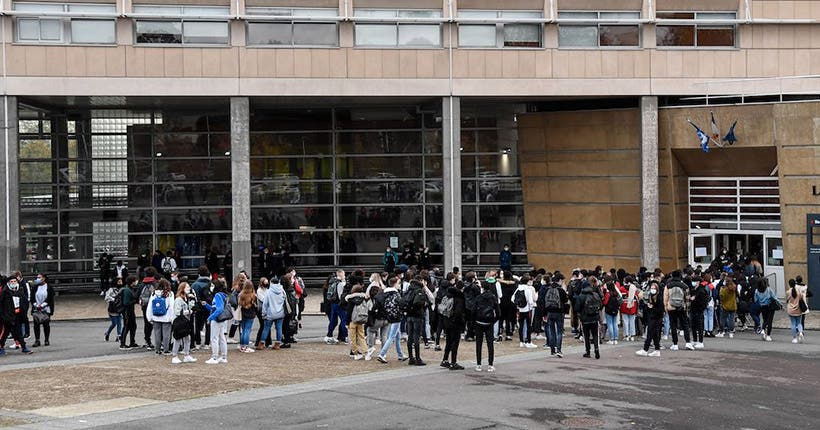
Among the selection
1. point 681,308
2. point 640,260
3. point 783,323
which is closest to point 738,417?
point 681,308

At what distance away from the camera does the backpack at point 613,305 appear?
23.5 metres

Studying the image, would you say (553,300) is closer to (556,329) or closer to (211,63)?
(556,329)

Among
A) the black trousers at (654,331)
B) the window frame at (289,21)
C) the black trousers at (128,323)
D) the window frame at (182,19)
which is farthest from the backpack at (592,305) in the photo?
the window frame at (182,19)

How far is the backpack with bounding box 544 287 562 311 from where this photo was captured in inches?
830

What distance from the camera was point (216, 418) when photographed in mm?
14555

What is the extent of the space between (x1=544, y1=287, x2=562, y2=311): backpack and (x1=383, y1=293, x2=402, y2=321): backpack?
10.3ft

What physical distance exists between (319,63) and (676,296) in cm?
1771

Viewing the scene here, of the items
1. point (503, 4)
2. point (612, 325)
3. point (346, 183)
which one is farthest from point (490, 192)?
point (612, 325)

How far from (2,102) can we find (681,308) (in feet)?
74.3

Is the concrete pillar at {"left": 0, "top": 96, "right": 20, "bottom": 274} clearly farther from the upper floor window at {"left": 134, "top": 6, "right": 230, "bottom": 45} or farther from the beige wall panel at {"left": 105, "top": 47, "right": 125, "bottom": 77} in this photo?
the upper floor window at {"left": 134, "top": 6, "right": 230, "bottom": 45}

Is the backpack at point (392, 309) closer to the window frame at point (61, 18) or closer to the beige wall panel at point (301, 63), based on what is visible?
the beige wall panel at point (301, 63)

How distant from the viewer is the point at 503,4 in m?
37.2

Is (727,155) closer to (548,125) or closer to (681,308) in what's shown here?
(548,125)

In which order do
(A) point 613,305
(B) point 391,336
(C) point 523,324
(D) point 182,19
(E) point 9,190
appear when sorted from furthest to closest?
→ 1. (D) point 182,19
2. (E) point 9,190
3. (A) point 613,305
4. (C) point 523,324
5. (B) point 391,336
